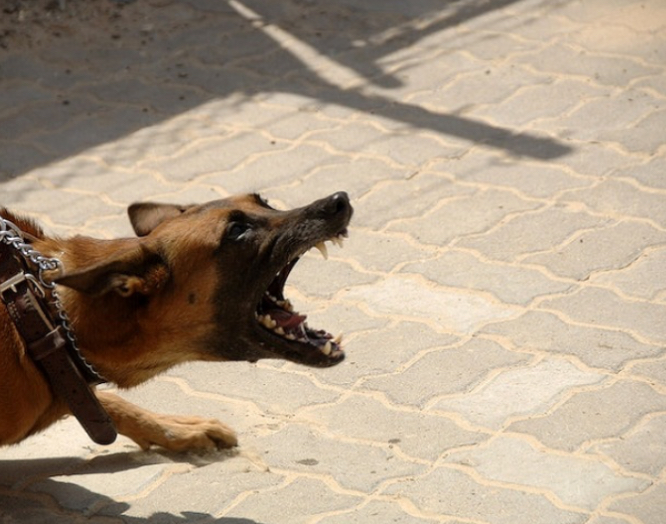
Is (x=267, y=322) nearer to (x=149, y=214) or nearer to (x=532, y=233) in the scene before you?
(x=149, y=214)

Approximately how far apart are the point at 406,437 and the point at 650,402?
1.03m

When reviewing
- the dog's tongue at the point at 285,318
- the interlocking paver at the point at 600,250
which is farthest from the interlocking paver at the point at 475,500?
the interlocking paver at the point at 600,250

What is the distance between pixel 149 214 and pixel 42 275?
597 mm

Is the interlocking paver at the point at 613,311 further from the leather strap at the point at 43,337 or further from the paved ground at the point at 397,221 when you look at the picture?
the leather strap at the point at 43,337

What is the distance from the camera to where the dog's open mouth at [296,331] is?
418cm

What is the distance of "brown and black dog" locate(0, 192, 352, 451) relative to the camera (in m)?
4.02

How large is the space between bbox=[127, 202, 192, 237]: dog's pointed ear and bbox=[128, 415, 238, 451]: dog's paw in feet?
2.66

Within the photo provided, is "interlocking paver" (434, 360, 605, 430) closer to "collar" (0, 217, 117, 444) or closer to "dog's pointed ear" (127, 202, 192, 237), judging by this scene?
"dog's pointed ear" (127, 202, 192, 237)

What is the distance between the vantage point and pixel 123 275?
3.96 metres

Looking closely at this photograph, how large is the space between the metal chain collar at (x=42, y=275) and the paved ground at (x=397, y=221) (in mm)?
705

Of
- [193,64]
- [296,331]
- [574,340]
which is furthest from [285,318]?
[193,64]

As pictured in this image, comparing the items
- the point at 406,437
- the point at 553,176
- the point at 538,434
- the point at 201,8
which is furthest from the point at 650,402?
the point at 201,8

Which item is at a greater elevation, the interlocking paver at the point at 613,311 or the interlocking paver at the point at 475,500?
the interlocking paver at the point at 613,311

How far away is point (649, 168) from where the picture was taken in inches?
271
